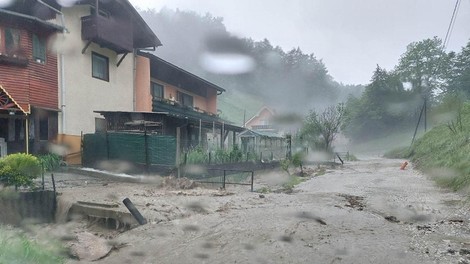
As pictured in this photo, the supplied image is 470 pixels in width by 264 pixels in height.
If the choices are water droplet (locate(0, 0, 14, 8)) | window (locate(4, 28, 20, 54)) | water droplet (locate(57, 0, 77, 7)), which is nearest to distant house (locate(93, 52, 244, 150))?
window (locate(4, 28, 20, 54))

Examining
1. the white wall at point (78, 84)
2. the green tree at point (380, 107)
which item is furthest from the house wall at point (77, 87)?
the green tree at point (380, 107)

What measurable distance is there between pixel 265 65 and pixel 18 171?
14854mm

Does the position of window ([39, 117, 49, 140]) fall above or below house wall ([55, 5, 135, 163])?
below

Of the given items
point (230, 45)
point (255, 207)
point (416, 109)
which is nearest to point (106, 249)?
point (255, 207)

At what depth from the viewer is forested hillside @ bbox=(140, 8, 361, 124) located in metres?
16.3

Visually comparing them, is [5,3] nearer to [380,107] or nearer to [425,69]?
[425,69]

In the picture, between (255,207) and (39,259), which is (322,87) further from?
(39,259)

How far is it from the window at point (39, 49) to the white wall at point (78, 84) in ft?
2.17

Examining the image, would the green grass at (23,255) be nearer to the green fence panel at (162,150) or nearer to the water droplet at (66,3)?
the green fence panel at (162,150)

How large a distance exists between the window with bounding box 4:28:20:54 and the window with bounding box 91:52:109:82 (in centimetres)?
318

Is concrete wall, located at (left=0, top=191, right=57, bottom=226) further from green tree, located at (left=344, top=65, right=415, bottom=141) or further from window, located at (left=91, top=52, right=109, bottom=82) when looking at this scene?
green tree, located at (left=344, top=65, right=415, bottom=141)

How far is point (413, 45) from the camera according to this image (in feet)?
113

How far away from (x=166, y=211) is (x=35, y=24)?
8.38 meters

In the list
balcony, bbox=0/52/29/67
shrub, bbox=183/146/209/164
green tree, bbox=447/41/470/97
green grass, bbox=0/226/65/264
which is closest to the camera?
green grass, bbox=0/226/65/264
